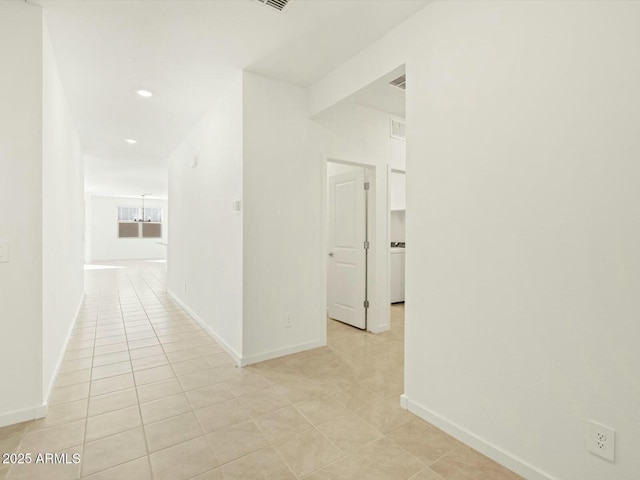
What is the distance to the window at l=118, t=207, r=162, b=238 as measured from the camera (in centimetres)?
1414

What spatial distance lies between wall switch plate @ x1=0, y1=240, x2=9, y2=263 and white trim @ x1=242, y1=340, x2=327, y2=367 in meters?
1.94

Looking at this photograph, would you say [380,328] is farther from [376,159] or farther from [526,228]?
[526,228]

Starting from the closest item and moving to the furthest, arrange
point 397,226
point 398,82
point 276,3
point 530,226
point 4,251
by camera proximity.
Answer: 1. point 530,226
2. point 4,251
3. point 276,3
4. point 398,82
5. point 397,226

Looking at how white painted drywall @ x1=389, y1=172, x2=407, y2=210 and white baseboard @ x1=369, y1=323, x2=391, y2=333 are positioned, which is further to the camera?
white painted drywall @ x1=389, y1=172, x2=407, y2=210

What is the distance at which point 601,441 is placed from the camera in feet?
4.60

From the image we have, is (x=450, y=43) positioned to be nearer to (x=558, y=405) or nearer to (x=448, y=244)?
(x=448, y=244)

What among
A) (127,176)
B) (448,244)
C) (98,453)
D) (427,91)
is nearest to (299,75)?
(427,91)

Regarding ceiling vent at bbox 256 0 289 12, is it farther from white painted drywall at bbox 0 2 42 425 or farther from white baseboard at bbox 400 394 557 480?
white baseboard at bbox 400 394 557 480

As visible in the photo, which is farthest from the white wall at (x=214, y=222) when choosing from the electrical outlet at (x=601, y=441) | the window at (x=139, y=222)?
the window at (x=139, y=222)

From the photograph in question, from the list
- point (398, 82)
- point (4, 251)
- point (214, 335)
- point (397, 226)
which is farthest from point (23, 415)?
point (397, 226)

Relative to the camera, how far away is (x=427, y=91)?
2.20m

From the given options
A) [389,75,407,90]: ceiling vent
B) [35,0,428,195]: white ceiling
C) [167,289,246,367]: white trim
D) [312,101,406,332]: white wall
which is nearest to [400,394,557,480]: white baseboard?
[167,289,246,367]: white trim

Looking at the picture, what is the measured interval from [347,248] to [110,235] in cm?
1327

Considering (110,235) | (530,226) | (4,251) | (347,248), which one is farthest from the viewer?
(110,235)
